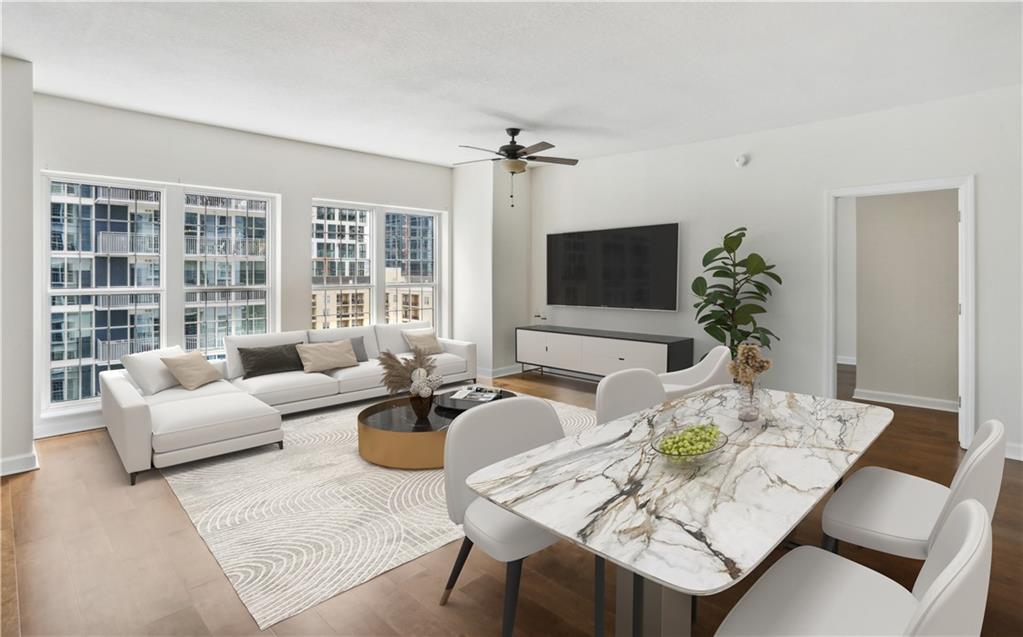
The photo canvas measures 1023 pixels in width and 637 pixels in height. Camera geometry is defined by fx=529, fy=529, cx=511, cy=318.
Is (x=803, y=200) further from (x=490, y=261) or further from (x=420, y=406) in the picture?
(x=420, y=406)

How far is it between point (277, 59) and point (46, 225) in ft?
8.58

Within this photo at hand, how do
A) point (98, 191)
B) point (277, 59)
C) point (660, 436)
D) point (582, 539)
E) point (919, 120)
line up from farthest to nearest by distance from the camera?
1. point (98, 191)
2. point (919, 120)
3. point (277, 59)
4. point (660, 436)
5. point (582, 539)

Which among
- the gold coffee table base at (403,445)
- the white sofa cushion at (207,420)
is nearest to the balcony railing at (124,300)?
the white sofa cushion at (207,420)

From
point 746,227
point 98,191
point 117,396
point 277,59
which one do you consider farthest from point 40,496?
point 746,227

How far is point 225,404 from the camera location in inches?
151

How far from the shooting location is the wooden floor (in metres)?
2.01

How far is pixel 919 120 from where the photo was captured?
13.8ft

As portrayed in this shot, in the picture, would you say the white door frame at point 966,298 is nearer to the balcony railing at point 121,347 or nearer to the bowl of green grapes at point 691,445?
the bowl of green grapes at point 691,445

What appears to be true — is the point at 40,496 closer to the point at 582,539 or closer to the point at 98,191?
the point at 98,191

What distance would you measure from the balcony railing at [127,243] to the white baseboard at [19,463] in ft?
6.08

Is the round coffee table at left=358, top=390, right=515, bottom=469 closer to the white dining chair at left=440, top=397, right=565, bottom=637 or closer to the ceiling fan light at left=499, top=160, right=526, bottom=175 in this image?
the white dining chair at left=440, top=397, right=565, bottom=637

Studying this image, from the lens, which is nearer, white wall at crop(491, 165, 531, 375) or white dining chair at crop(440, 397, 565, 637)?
white dining chair at crop(440, 397, 565, 637)

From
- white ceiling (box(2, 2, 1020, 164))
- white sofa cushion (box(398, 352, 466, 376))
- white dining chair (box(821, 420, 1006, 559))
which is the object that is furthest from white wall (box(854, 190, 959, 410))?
white sofa cushion (box(398, 352, 466, 376))

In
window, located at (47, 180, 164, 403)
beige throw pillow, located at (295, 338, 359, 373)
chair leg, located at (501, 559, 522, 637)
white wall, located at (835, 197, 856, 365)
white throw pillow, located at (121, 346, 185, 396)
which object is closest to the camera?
chair leg, located at (501, 559, 522, 637)
